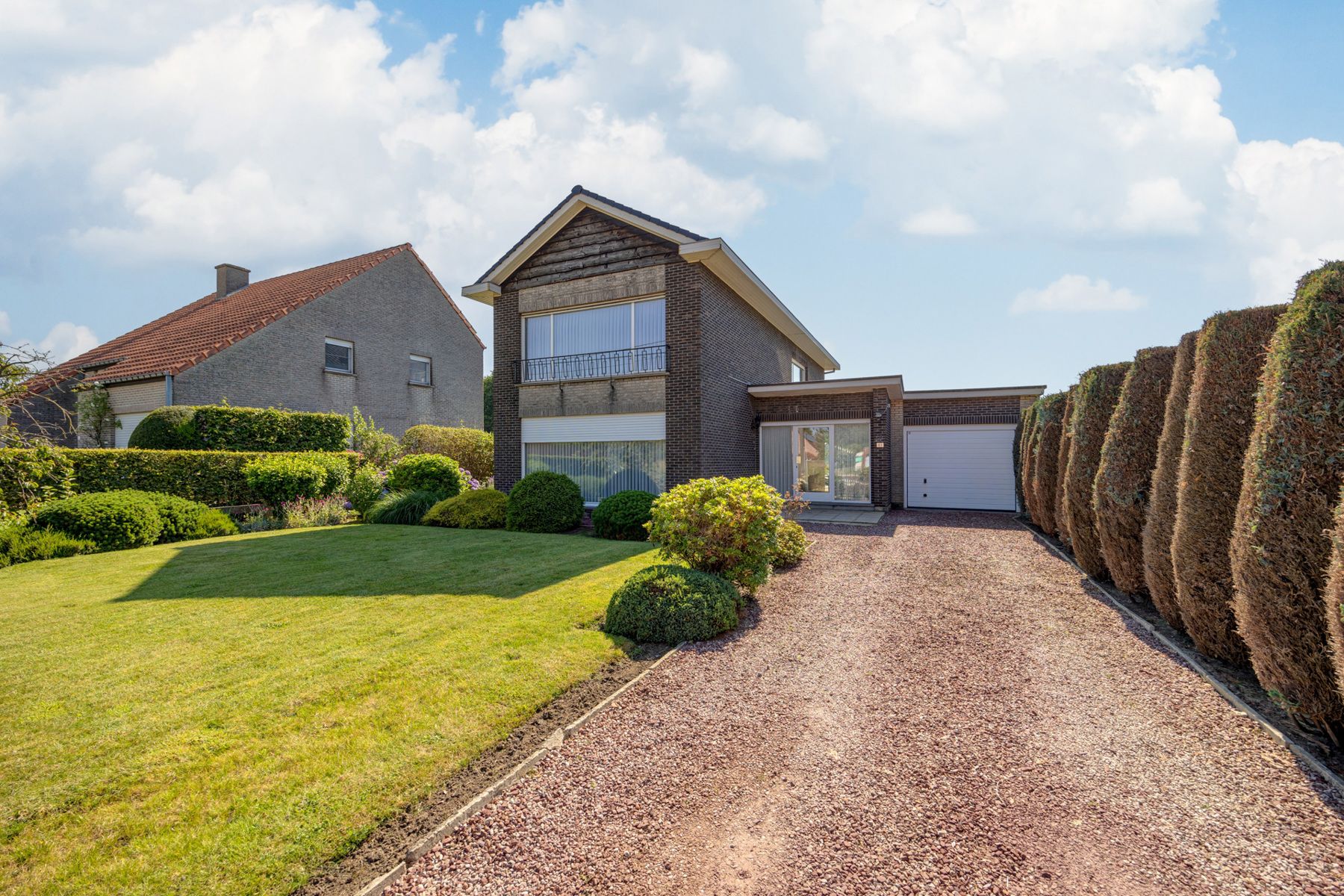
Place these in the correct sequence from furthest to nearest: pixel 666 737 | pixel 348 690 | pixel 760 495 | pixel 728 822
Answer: pixel 760 495
pixel 348 690
pixel 666 737
pixel 728 822

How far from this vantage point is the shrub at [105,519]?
9117mm

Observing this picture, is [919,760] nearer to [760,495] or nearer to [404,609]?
[760,495]

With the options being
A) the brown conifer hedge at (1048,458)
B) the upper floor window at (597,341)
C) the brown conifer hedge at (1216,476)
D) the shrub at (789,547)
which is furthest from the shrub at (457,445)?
the brown conifer hedge at (1216,476)

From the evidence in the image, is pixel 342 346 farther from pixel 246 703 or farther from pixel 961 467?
pixel 961 467

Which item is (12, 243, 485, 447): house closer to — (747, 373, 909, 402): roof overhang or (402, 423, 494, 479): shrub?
(402, 423, 494, 479): shrub

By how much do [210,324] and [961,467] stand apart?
78.5 feet

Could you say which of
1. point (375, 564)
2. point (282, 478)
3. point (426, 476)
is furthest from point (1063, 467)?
point (282, 478)

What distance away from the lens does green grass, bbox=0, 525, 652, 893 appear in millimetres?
2543

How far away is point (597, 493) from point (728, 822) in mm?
10695

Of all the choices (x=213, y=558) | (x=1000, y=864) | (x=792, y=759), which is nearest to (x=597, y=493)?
(x=213, y=558)

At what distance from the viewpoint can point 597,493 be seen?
43.6 ft

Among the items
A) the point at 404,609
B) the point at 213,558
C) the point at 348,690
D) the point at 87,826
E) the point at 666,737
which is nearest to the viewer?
the point at 87,826

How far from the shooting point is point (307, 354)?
1797 cm

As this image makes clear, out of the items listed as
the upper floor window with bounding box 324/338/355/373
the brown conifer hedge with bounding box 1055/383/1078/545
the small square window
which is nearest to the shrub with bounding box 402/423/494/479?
the upper floor window with bounding box 324/338/355/373
